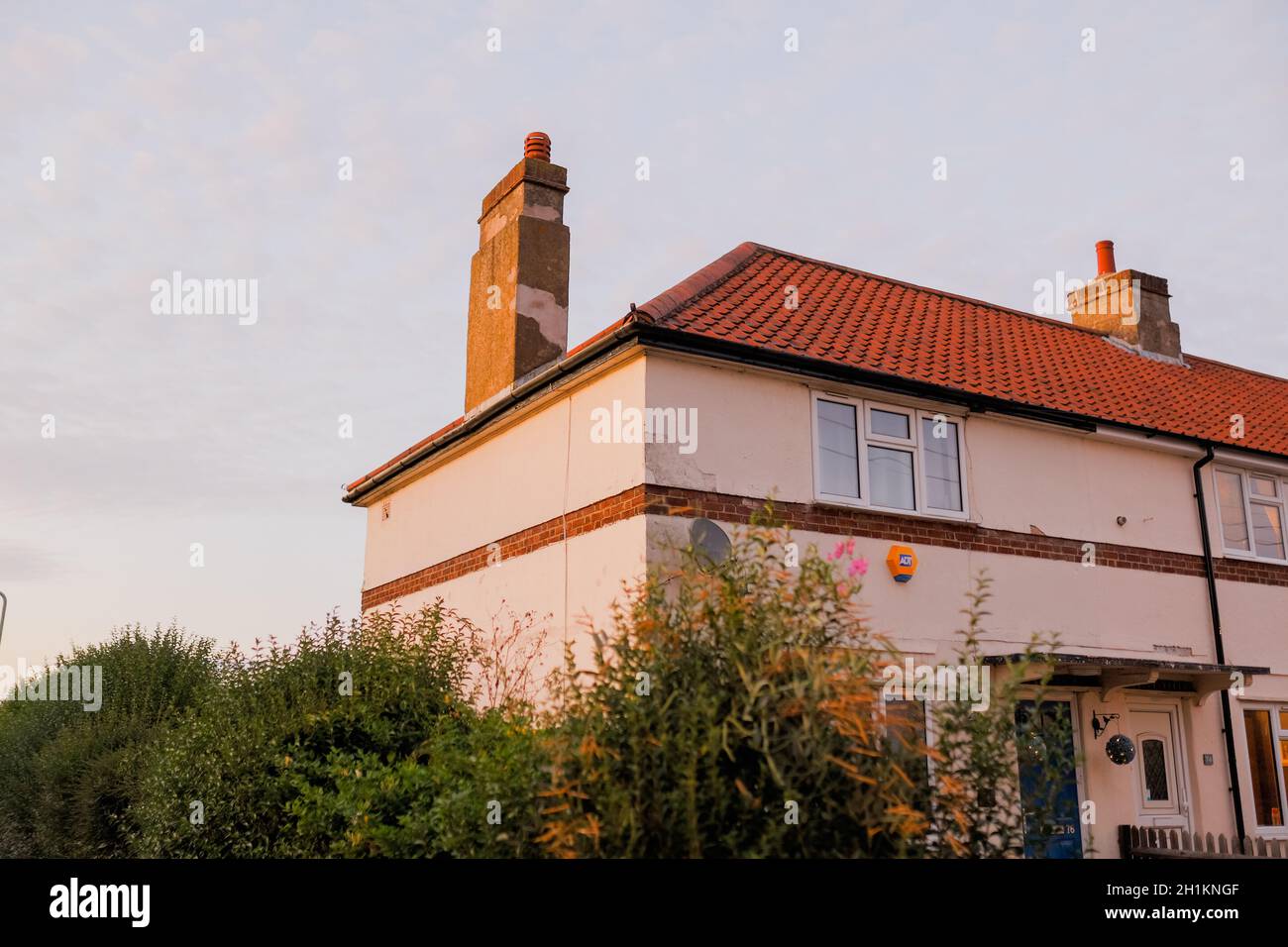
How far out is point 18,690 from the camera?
1811cm

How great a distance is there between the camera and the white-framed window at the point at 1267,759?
45.5 feet

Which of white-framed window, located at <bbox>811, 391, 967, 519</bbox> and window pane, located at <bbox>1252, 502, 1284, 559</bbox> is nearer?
white-framed window, located at <bbox>811, 391, 967, 519</bbox>

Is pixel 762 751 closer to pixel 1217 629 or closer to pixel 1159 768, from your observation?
pixel 1159 768

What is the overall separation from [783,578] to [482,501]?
8468mm

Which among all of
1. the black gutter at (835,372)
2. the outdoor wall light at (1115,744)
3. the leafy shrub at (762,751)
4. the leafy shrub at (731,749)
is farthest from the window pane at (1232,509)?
the leafy shrub at (731,749)

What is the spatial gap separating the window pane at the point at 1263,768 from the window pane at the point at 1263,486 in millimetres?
3097

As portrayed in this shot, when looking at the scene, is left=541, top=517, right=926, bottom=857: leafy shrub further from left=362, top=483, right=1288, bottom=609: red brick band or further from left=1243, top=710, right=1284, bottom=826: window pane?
left=1243, top=710, right=1284, bottom=826: window pane

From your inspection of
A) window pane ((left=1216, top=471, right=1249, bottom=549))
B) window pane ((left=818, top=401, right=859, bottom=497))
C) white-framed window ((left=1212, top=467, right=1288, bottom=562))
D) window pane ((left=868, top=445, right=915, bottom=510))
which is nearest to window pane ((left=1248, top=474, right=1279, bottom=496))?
white-framed window ((left=1212, top=467, right=1288, bottom=562))

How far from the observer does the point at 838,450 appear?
37.8 feet

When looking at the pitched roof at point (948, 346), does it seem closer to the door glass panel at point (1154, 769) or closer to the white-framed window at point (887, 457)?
the white-framed window at point (887, 457)

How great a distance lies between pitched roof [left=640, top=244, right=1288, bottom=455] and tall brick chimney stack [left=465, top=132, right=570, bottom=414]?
219cm

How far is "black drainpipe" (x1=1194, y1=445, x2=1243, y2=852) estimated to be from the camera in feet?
44.0
